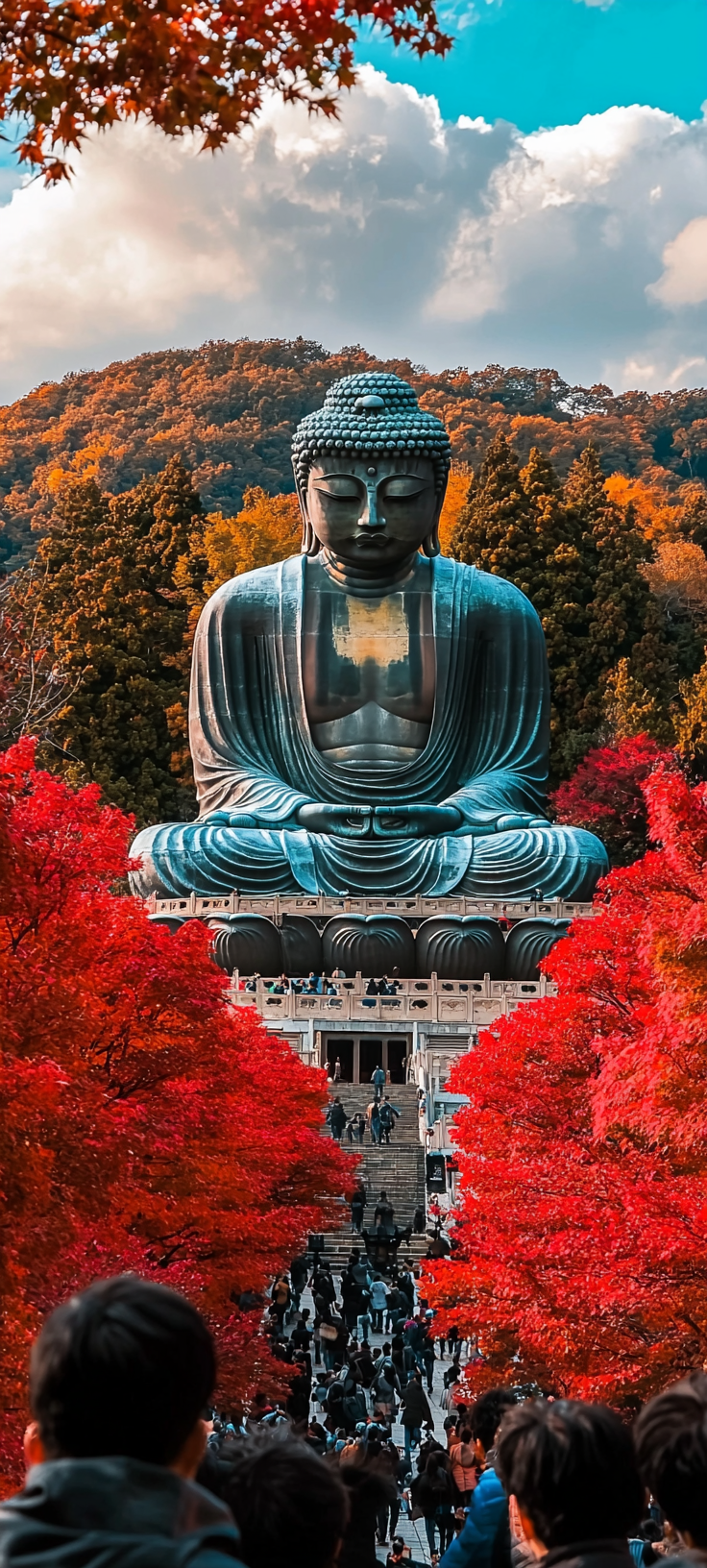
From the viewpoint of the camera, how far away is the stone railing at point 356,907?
82.9ft

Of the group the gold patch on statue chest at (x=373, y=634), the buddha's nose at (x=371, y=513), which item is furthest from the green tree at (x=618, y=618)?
the buddha's nose at (x=371, y=513)

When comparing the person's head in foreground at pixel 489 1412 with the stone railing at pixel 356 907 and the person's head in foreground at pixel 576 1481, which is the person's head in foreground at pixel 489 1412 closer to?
the person's head in foreground at pixel 576 1481

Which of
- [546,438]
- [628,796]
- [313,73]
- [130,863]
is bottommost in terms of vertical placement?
[130,863]

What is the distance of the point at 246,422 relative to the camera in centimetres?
7231

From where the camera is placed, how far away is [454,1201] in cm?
1728

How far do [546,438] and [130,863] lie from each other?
59811 millimetres

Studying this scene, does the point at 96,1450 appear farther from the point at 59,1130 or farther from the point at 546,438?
the point at 546,438

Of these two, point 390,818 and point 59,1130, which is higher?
point 390,818

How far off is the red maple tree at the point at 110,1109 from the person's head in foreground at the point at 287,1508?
4.93 meters

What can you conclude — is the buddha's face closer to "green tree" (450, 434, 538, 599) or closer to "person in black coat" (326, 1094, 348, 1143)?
"person in black coat" (326, 1094, 348, 1143)

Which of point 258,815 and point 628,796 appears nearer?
point 258,815

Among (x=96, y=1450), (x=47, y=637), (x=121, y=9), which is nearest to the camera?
(x=96, y=1450)

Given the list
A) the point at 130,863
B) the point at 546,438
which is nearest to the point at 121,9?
the point at 130,863

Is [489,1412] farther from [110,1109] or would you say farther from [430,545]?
[430,545]
